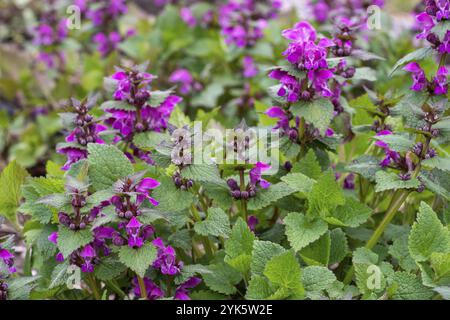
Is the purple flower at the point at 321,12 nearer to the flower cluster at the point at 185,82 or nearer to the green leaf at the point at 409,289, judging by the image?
the flower cluster at the point at 185,82

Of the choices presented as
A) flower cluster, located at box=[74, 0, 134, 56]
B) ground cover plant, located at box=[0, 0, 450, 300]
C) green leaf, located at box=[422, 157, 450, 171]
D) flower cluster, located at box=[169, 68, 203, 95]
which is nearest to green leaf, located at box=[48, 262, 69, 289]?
ground cover plant, located at box=[0, 0, 450, 300]

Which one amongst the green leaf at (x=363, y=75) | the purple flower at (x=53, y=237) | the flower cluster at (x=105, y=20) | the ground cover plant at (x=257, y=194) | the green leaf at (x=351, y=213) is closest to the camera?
the ground cover plant at (x=257, y=194)

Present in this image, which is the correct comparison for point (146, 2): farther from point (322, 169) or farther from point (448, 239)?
point (448, 239)

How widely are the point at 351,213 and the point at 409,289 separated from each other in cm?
33

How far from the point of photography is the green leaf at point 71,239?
1.74 metres

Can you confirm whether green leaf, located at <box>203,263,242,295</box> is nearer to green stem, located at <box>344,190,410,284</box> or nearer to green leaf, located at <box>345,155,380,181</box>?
green stem, located at <box>344,190,410,284</box>

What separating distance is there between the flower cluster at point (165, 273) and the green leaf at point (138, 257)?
7 cm

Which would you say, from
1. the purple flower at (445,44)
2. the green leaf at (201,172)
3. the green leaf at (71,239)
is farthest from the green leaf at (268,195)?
the purple flower at (445,44)

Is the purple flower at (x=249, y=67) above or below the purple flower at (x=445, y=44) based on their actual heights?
above

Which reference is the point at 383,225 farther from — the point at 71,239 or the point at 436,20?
the point at 71,239

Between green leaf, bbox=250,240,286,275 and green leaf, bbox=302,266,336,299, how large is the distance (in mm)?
103

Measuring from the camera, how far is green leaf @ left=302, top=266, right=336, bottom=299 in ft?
5.91

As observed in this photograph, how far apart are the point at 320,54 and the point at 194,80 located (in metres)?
2.39

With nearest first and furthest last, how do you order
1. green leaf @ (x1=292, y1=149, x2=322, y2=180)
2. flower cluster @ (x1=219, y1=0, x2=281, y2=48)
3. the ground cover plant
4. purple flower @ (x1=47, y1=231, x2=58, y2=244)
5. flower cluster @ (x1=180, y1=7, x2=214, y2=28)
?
the ground cover plant → purple flower @ (x1=47, y1=231, x2=58, y2=244) → green leaf @ (x1=292, y1=149, x2=322, y2=180) → flower cluster @ (x1=219, y1=0, x2=281, y2=48) → flower cluster @ (x1=180, y1=7, x2=214, y2=28)
